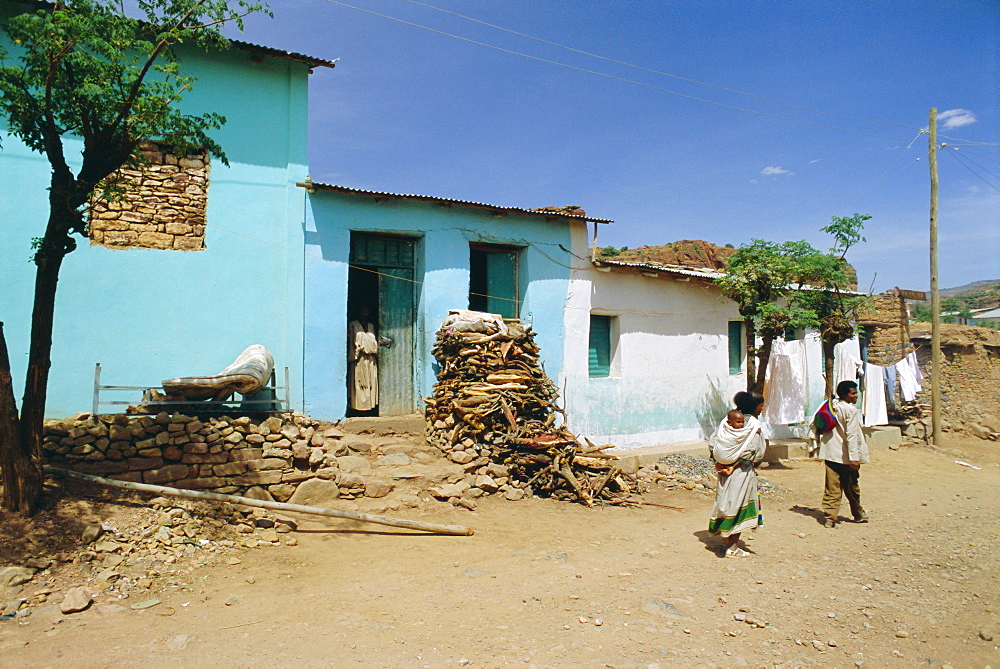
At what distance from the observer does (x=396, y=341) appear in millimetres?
10188

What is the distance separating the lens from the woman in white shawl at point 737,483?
571 cm

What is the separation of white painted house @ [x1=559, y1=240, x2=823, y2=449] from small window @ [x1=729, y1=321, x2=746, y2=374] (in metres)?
0.28

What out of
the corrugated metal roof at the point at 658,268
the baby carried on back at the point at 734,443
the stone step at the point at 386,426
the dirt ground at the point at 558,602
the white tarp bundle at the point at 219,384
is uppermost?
the corrugated metal roof at the point at 658,268

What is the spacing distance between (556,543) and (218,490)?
12.6ft

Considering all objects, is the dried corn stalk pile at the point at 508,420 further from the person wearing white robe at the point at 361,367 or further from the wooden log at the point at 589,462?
the person wearing white robe at the point at 361,367

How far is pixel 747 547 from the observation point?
5.97 m

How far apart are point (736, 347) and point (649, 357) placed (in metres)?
3.42

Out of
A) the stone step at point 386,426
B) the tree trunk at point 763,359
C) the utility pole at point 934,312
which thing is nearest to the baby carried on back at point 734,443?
the stone step at point 386,426

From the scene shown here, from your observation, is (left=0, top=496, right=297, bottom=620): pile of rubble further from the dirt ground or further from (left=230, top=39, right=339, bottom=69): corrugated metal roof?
(left=230, top=39, right=339, bottom=69): corrugated metal roof

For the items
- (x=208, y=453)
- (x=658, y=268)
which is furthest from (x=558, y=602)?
(x=658, y=268)

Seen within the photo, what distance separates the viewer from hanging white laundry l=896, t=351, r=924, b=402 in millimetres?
14688

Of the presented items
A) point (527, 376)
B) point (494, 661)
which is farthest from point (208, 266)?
point (494, 661)

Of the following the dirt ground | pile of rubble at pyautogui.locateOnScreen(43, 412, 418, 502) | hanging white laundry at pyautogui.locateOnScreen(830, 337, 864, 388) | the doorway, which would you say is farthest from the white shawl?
hanging white laundry at pyautogui.locateOnScreen(830, 337, 864, 388)

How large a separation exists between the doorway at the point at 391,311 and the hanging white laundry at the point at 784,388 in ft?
26.0
